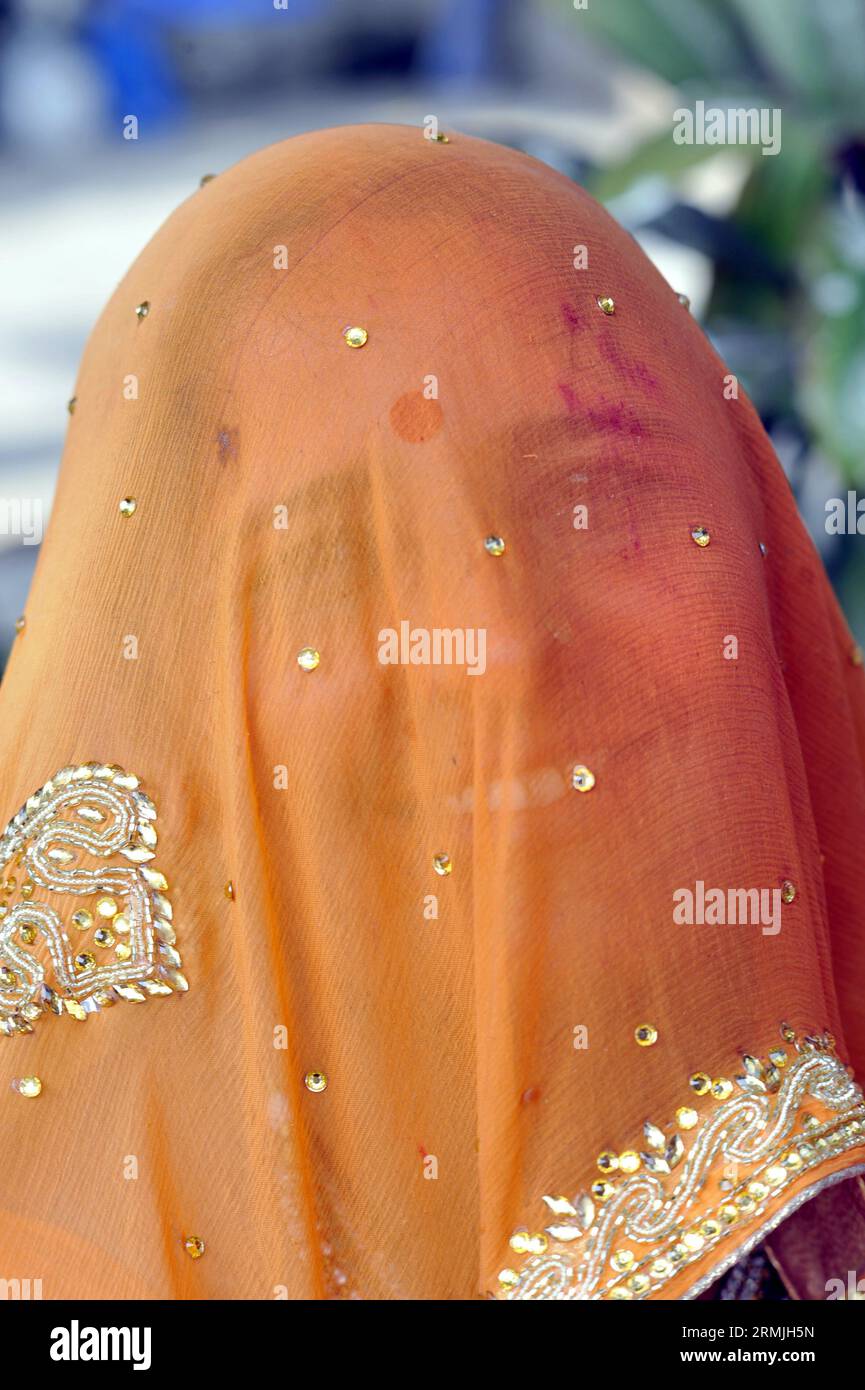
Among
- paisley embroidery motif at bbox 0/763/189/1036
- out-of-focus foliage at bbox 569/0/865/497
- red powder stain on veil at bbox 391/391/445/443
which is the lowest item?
paisley embroidery motif at bbox 0/763/189/1036

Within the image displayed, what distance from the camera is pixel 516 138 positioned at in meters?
2.72

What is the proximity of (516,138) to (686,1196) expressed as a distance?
2446mm

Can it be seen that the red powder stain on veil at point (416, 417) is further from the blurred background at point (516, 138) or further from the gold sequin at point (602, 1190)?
the blurred background at point (516, 138)

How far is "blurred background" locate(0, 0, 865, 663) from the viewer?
2.62 meters

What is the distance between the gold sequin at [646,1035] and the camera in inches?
31.3

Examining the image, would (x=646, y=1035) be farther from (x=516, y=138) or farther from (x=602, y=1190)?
(x=516, y=138)

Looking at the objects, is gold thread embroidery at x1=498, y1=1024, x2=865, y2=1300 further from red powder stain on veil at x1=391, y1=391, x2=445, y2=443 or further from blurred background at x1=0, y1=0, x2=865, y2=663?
blurred background at x1=0, y1=0, x2=865, y2=663

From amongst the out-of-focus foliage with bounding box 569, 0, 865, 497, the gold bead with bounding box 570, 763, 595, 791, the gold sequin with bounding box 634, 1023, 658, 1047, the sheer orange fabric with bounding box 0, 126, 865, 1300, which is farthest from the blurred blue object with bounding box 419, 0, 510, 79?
the gold sequin with bounding box 634, 1023, 658, 1047

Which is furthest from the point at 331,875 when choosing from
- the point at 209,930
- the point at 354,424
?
the point at 354,424

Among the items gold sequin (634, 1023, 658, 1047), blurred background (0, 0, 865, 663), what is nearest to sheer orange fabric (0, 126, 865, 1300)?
gold sequin (634, 1023, 658, 1047)

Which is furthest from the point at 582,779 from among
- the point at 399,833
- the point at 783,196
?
the point at 783,196

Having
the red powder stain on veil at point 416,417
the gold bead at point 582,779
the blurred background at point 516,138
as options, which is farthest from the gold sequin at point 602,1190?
the blurred background at point 516,138

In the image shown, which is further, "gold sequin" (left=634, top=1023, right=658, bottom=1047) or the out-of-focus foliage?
the out-of-focus foliage

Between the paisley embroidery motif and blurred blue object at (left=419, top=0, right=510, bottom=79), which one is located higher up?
blurred blue object at (left=419, top=0, right=510, bottom=79)
